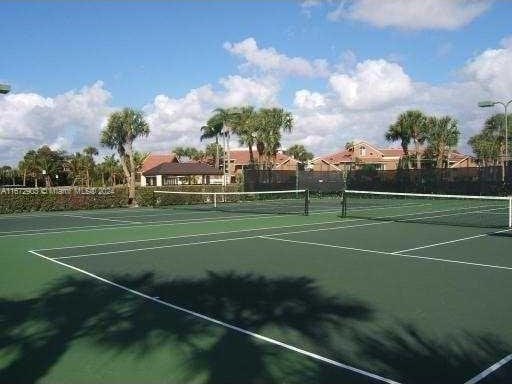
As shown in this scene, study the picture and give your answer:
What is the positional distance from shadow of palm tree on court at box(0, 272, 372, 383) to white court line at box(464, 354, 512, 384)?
1447mm

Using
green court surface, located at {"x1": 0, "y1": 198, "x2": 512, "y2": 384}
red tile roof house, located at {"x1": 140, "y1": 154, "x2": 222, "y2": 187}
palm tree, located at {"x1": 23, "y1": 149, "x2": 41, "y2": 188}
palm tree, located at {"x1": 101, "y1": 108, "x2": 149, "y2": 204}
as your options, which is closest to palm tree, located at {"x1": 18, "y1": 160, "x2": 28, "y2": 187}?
palm tree, located at {"x1": 23, "y1": 149, "x2": 41, "y2": 188}

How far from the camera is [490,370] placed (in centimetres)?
507

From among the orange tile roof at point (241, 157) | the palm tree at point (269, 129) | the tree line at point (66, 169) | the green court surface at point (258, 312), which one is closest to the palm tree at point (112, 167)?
the tree line at point (66, 169)

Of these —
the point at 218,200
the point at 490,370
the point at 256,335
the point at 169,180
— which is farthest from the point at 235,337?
the point at 169,180

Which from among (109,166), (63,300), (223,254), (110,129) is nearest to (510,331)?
(63,300)

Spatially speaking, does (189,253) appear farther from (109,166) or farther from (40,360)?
(109,166)

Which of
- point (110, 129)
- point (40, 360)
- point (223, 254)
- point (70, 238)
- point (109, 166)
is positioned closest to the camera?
point (40, 360)

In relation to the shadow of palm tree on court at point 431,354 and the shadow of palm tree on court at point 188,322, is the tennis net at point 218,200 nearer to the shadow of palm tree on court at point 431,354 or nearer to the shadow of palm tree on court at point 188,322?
the shadow of palm tree on court at point 188,322

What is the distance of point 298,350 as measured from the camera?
568cm

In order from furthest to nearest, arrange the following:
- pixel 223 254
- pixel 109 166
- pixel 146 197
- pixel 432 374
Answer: pixel 109 166 → pixel 146 197 → pixel 223 254 → pixel 432 374

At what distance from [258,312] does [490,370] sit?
3.06 meters

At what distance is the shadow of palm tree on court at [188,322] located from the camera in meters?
5.27

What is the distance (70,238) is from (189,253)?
540 cm

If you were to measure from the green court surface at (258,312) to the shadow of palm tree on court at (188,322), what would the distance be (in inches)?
0.9
